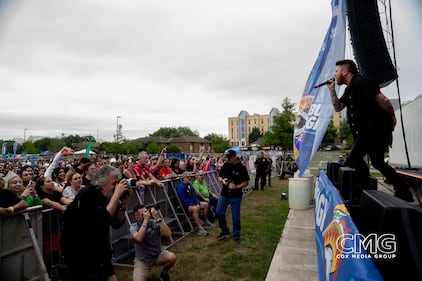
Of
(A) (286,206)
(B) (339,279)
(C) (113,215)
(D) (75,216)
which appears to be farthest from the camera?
(A) (286,206)

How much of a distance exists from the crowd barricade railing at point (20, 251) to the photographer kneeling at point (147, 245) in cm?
117

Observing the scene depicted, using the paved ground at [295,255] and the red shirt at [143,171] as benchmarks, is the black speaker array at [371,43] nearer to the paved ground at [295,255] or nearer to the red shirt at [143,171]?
the paved ground at [295,255]

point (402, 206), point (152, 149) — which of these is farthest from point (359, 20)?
point (152, 149)

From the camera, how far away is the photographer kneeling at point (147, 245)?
4105 millimetres

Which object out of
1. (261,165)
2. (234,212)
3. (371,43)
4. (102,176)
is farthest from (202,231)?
(261,165)

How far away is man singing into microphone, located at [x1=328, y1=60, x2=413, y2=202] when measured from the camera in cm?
289

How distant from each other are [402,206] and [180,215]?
22.5 feet

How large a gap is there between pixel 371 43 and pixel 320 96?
360 cm

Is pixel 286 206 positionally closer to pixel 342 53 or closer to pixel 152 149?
pixel 342 53

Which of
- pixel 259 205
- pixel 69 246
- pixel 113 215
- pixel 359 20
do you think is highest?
pixel 359 20

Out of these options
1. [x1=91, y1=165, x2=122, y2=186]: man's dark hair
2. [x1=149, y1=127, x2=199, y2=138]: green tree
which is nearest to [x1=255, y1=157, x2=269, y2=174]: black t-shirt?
[x1=91, y1=165, x2=122, y2=186]: man's dark hair

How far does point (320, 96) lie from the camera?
7.90m

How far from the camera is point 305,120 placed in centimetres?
827

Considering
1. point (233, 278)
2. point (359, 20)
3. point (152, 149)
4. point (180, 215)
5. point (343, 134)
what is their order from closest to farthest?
1. point (233, 278)
2. point (180, 215)
3. point (359, 20)
4. point (343, 134)
5. point (152, 149)
